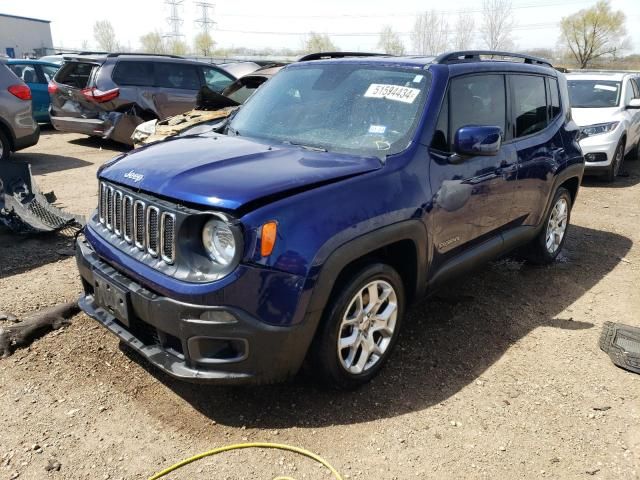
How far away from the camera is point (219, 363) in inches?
100

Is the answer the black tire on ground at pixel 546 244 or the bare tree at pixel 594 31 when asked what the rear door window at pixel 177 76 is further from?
the bare tree at pixel 594 31

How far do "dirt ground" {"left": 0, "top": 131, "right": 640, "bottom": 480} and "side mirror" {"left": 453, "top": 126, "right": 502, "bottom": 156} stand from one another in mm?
1326

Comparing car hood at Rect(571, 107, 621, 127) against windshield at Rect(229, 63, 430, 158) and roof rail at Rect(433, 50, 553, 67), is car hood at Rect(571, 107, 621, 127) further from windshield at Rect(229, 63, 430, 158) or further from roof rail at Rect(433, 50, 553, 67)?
windshield at Rect(229, 63, 430, 158)

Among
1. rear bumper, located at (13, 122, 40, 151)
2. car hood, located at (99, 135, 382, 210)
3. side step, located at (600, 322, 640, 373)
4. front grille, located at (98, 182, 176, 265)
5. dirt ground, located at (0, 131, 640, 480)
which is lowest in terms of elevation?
side step, located at (600, 322, 640, 373)

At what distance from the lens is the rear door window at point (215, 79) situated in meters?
11.7

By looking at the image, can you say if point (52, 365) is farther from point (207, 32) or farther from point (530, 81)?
point (207, 32)

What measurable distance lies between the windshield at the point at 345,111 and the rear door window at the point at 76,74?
24.9ft

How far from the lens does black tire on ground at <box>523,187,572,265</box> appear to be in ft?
16.3

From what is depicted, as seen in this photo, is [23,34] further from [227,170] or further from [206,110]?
[227,170]

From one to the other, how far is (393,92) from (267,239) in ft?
4.97

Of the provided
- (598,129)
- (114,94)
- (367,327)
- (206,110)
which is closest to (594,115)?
(598,129)

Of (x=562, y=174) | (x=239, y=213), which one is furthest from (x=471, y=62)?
(x=239, y=213)

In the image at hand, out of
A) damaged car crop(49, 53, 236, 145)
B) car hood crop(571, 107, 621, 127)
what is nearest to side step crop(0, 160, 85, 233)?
damaged car crop(49, 53, 236, 145)

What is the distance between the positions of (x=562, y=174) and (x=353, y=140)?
97.6 inches
